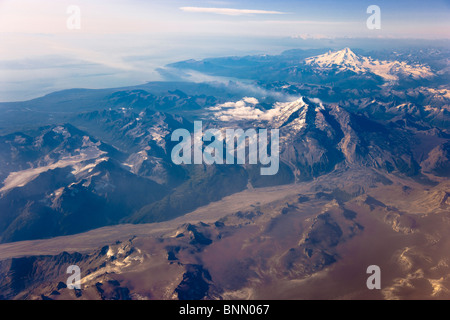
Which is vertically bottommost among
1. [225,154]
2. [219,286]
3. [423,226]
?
[219,286]

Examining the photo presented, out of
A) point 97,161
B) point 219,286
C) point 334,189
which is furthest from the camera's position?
point 97,161

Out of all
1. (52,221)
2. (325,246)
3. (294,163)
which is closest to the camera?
(325,246)

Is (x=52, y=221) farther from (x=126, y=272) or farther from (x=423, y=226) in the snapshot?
(x=423, y=226)

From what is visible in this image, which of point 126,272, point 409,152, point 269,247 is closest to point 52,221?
point 126,272

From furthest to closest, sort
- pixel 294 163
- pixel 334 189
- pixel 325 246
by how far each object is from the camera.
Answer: pixel 294 163
pixel 334 189
pixel 325 246

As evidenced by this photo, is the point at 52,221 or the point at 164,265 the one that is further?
the point at 52,221

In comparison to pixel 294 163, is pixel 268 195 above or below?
below

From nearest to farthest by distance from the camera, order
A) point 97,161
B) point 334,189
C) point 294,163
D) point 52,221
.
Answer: point 52,221 → point 334,189 → point 97,161 → point 294,163

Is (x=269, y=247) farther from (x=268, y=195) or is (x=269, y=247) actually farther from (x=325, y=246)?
(x=268, y=195)

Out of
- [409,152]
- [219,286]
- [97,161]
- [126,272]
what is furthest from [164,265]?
[409,152]
